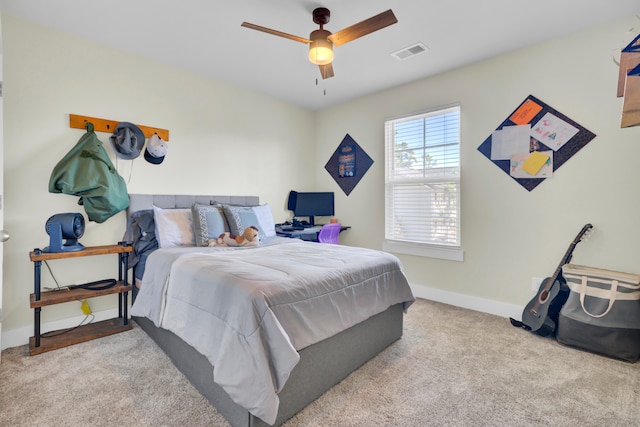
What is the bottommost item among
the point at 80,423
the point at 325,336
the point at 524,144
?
the point at 80,423

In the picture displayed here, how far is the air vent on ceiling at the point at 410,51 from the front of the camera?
2881mm

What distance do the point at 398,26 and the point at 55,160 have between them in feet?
9.96

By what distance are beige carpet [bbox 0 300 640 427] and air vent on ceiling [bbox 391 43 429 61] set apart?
256 cm

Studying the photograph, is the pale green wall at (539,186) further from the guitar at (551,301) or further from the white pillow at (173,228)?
the white pillow at (173,228)

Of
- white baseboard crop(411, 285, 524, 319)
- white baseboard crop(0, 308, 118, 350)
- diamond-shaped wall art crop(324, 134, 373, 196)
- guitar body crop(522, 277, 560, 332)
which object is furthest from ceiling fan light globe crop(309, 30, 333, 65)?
white baseboard crop(0, 308, 118, 350)

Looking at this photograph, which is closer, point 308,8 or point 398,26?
point 308,8

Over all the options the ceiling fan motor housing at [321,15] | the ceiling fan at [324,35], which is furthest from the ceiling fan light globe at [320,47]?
the ceiling fan motor housing at [321,15]

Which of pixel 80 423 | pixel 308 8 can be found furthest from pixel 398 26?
pixel 80 423

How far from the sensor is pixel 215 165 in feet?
12.1

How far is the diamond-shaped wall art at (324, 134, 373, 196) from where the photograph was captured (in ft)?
14.0

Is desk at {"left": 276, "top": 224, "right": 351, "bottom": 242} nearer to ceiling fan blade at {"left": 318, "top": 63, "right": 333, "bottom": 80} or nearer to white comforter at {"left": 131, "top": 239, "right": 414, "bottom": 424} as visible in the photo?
white comforter at {"left": 131, "top": 239, "right": 414, "bottom": 424}

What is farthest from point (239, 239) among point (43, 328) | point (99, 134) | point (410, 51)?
point (410, 51)

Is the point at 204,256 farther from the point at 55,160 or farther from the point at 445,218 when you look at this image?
the point at 445,218

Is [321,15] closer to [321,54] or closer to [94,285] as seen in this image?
[321,54]
